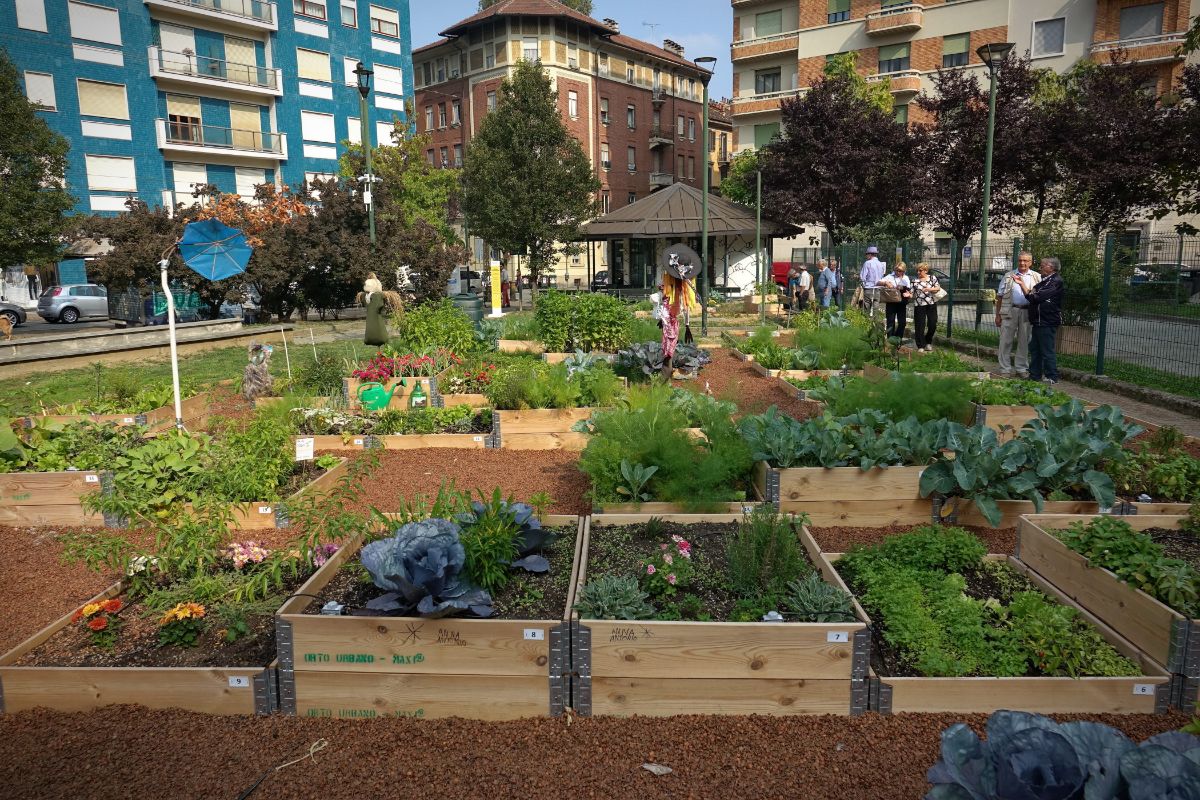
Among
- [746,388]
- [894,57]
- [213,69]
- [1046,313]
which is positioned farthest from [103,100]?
[894,57]

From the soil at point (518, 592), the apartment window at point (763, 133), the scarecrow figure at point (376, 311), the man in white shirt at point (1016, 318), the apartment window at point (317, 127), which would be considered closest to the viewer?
the soil at point (518, 592)

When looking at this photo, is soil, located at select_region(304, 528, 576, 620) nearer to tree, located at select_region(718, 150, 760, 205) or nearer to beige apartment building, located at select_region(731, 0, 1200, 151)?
tree, located at select_region(718, 150, 760, 205)

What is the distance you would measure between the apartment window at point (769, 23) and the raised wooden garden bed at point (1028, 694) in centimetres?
4615

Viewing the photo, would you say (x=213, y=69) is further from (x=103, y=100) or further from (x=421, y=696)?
(x=421, y=696)

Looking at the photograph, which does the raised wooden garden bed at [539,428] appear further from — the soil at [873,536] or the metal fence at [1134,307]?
the metal fence at [1134,307]

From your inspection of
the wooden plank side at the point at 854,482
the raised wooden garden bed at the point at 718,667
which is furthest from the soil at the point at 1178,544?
the raised wooden garden bed at the point at 718,667

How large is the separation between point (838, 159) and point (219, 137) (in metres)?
26.7

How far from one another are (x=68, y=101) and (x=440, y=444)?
32345 millimetres

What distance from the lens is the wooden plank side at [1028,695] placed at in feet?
11.2

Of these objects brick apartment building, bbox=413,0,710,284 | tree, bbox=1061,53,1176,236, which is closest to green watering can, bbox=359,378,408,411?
tree, bbox=1061,53,1176,236

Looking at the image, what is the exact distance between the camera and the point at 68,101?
3092 cm

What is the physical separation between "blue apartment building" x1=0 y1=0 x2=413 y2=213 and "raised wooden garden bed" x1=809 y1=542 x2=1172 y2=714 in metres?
35.6

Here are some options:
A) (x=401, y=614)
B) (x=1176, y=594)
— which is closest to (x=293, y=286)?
(x=401, y=614)

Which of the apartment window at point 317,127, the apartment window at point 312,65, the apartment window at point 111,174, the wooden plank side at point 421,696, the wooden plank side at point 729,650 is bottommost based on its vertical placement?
the wooden plank side at point 421,696
